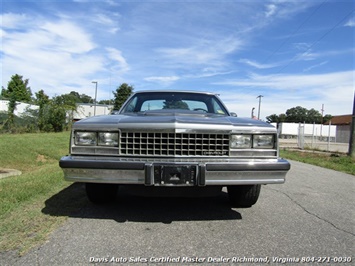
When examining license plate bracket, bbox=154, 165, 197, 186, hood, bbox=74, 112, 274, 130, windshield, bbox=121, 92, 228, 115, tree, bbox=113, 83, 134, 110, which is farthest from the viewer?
tree, bbox=113, 83, 134, 110

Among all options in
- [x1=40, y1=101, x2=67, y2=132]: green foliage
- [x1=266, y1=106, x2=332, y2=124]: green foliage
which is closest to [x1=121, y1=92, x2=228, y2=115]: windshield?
[x1=40, y1=101, x2=67, y2=132]: green foliage

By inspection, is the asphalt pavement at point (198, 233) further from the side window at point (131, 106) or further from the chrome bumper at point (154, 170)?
the side window at point (131, 106)

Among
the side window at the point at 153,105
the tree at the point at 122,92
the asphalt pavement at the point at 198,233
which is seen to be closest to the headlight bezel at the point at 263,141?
the asphalt pavement at the point at 198,233

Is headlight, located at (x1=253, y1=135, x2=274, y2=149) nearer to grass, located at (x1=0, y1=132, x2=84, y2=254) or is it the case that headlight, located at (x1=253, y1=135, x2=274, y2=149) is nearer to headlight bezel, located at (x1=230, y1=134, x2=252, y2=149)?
headlight bezel, located at (x1=230, y1=134, x2=252, y2=149)

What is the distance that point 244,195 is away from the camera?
383 cm

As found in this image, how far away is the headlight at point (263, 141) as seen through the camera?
10.5 ft

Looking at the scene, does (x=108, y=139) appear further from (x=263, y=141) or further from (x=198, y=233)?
(x=263, y=141)

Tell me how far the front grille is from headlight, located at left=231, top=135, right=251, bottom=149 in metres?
0.08

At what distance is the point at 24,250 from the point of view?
98.0 inches

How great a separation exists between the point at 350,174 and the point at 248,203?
5.47 metres

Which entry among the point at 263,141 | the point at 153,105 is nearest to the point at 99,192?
the point at 153,105

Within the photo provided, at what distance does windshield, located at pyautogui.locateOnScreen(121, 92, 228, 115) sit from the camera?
474 centimetres

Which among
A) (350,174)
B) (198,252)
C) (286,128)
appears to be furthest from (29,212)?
(286,128)

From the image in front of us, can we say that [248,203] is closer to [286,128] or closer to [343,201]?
[343,201]
